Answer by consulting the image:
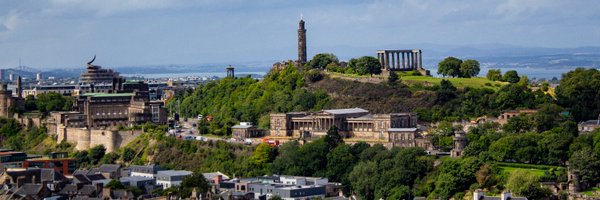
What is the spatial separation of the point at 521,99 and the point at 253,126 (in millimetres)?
15711

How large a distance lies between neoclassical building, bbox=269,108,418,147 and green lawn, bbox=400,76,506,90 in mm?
5273

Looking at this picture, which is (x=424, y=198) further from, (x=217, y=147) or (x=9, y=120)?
(x=9, y=120)

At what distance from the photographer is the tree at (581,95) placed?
6112cm

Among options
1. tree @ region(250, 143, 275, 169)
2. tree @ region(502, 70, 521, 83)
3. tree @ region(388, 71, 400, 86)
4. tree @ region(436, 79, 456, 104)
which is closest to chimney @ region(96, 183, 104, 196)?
tree @ region(250, 143, 275, 169)

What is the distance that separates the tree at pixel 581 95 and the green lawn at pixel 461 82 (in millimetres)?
5156

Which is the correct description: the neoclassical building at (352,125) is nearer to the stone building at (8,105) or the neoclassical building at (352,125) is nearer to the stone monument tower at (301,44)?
the stone monument tower at (301,44)

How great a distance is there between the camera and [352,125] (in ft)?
Result: 215

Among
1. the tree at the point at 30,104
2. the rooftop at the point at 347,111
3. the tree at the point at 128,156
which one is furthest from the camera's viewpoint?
the tree at the point at 30,104

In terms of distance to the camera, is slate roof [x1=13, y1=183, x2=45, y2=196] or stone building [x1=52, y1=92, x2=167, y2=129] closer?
slate roof [x1=13, y1=183, x2=45, y2=196]

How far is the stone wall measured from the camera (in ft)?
234

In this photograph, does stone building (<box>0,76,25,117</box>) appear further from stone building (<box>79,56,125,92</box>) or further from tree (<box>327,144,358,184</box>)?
tree (<box>327,144,358,184</box>)

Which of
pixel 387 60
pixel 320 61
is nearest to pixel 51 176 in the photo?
pixel 320 61

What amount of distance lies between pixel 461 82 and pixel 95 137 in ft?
74.4

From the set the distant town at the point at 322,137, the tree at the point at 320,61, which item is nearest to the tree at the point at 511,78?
the distant town at the point at 322,137
